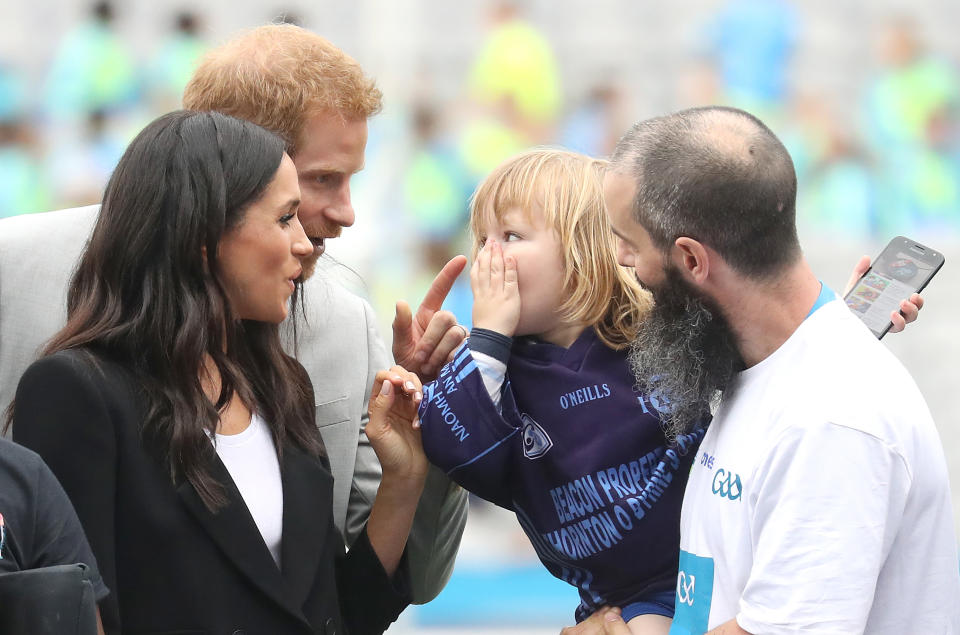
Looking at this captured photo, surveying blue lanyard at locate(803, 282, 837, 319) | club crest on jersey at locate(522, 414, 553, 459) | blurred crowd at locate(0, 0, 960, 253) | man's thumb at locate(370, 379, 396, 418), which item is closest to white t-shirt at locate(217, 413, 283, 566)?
man's thumb at locate(370, 379, 396, 418)

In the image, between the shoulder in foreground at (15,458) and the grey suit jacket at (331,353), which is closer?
the shoulder in foreground at (15,458)

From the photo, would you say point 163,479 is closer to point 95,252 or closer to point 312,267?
point 95,252

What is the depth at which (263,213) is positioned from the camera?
233 centimetres

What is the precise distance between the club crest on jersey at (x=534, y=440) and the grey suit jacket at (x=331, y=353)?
266 millimetres

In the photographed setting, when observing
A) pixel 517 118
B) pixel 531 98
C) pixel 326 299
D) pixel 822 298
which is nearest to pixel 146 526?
pixel 326 299

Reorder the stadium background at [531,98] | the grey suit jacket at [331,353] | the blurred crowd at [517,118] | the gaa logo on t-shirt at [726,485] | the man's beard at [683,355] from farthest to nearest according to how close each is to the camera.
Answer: the blurred crowd at [517,118]
the stadium background at [531,98]
the grey suit jacket at [331,353]
the man's beard at [683,355]
the gaa logo on t-shirt at [726,485]

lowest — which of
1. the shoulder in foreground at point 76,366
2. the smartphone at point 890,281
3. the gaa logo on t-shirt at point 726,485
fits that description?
the gaa logo on t-shirt at point 726,485

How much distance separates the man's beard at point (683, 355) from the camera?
213 centimetres

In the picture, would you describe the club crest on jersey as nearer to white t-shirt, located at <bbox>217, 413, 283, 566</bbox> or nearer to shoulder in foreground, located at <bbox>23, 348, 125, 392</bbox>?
white t-shirt, located at <bbox>217, 413, 283, 566</bbox>

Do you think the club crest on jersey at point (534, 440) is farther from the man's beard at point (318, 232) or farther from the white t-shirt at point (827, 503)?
the man's beard at point (318, 232)

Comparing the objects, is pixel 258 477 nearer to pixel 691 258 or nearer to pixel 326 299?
pixel 326 299

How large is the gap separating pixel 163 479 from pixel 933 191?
7354mm

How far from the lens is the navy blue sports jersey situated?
239 centimetres

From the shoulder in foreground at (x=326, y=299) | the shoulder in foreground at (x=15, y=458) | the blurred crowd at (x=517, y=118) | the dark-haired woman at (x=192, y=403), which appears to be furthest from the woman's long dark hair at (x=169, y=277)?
the blurred crowd at (x=517, y=118)
